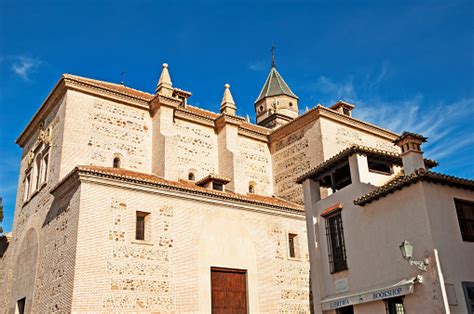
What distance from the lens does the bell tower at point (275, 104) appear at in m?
38.1

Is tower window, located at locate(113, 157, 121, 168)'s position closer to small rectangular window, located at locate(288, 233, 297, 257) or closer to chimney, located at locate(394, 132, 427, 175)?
small rectangular window, located at locate(288, 233, 297, 257)

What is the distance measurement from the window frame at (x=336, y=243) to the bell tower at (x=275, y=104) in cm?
2330

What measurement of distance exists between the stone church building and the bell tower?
1193 centimetres

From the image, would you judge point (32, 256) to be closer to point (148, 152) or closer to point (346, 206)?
point (148, 152)

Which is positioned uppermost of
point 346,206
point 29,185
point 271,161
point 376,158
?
point 271,161

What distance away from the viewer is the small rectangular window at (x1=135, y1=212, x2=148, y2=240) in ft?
54.5

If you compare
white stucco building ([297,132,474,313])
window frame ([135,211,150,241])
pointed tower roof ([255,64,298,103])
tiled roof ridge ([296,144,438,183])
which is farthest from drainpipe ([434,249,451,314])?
pointed tower roof ([255,64,298,103])

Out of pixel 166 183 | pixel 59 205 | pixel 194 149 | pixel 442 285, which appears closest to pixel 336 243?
pixel 442 285

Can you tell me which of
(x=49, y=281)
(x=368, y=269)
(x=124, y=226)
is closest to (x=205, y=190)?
(x=124, y=226)

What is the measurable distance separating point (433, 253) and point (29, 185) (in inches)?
742

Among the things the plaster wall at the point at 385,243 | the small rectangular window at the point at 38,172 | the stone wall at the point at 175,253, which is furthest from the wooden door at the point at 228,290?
the small rectangular window at the point at 38,172

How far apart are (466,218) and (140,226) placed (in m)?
10.5

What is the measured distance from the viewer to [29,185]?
→ 2280cm

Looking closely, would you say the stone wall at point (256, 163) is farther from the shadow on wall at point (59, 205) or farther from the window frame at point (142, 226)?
the shadow on wall at point (59, 205)
